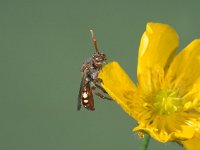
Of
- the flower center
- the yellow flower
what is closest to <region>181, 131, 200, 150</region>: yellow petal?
the yellow flower

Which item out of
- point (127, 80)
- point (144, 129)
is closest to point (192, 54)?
point (127, 80)

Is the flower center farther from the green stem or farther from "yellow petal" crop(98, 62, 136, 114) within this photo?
the green stem

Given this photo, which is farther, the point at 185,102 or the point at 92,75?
the point at 185,102

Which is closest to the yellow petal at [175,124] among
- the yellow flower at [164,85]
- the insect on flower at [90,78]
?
the yellow flower at [164,85]

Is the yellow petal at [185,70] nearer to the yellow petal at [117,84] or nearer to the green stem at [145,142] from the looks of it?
the yellow petal at [117,84]

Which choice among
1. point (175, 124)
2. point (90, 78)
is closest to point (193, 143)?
point (175, 124)

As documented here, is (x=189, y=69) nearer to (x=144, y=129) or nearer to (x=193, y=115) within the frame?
(x=193, y=115)
